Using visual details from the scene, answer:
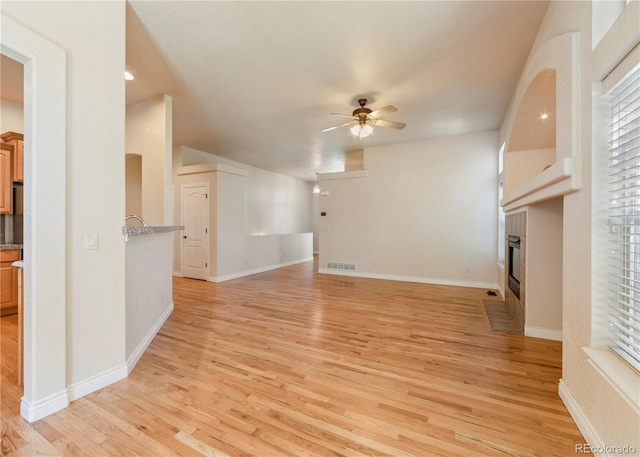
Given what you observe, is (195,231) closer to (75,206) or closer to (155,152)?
(155,152)

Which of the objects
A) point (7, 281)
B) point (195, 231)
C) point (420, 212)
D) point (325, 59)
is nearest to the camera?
point (325, 59)

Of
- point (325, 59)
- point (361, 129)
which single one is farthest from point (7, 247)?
point (361, 129)

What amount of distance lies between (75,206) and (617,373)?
3.34 metres

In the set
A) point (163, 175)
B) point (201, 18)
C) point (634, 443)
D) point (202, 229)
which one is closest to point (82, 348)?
point (163, 175)

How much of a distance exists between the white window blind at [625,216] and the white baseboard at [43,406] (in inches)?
132

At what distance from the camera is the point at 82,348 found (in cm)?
193

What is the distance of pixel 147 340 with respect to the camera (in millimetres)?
2746

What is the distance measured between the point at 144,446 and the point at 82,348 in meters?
0.93

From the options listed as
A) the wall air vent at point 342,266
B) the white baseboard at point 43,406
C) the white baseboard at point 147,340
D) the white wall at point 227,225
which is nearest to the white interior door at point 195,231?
the white wall at point 227,225

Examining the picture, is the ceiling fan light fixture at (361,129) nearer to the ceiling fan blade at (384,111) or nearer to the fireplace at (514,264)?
the ceiling fan blade at (384,111)

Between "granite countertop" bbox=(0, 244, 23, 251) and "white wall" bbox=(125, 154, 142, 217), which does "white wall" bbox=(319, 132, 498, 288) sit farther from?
"granite countertop" bbox=(0, 244, 23, 251)

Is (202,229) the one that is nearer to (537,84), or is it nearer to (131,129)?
(131,129)

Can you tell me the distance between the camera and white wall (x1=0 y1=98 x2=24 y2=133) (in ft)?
12.6

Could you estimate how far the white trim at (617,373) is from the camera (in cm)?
118
